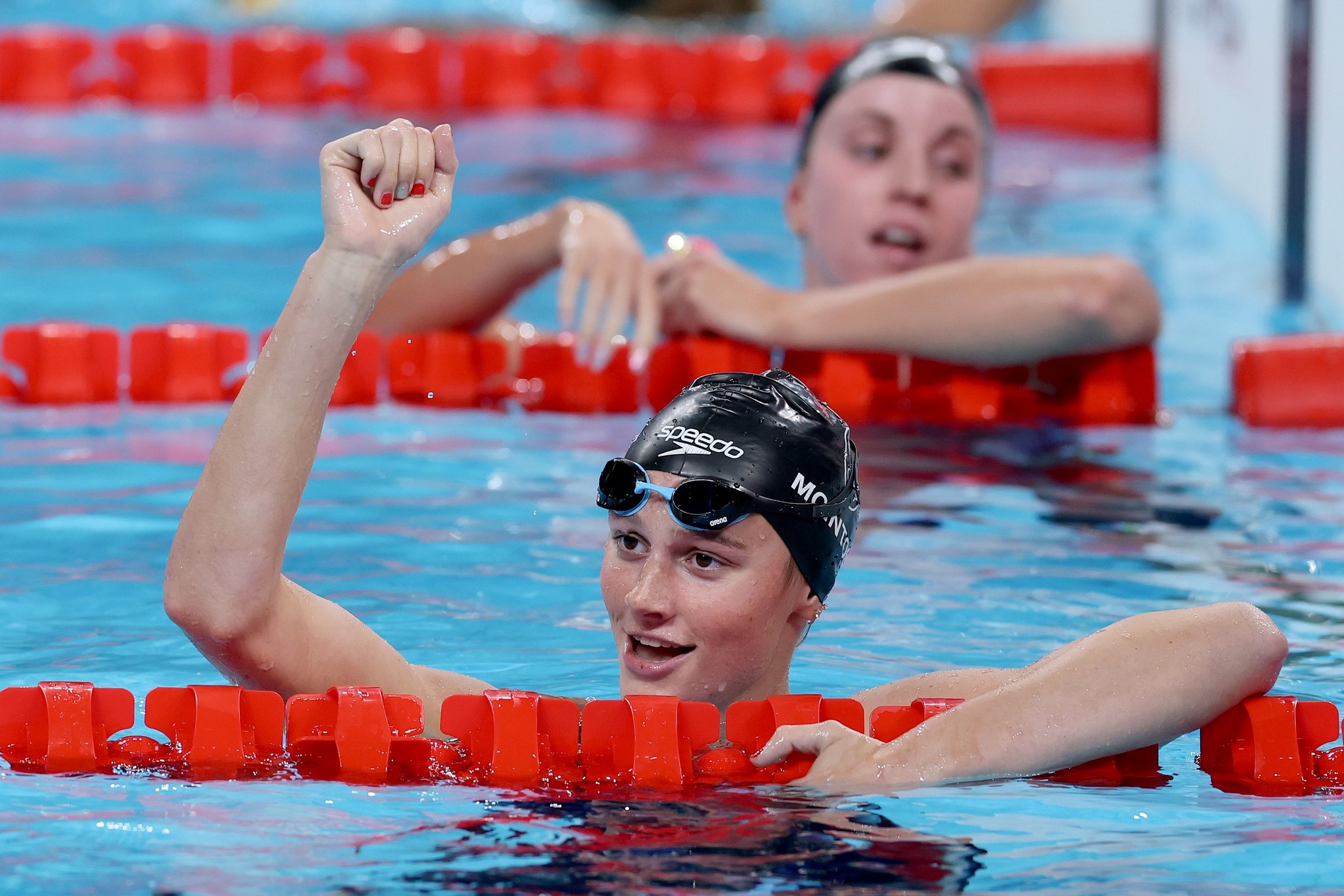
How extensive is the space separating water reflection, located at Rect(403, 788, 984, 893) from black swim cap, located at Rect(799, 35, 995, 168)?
2.73 metres

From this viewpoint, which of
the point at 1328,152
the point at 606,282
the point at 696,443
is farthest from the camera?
the point at 1328,152

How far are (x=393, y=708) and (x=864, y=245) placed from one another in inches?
96.0

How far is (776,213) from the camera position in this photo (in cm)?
771

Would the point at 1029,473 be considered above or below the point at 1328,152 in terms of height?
below

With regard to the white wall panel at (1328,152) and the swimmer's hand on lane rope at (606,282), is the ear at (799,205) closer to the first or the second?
the swimmer's hand on lane rope at (606,282)

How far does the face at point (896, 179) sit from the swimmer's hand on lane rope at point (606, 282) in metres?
0.64

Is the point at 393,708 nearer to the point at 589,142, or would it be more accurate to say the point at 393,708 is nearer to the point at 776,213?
the point at 776,213

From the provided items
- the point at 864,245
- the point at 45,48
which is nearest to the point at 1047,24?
the point at 45,48

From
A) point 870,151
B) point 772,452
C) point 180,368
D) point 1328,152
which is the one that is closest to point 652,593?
point 772,452

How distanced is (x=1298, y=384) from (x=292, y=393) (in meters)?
3.31

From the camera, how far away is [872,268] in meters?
4.78

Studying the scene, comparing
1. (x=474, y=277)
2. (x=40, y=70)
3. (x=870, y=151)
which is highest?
(x=40, y=70)

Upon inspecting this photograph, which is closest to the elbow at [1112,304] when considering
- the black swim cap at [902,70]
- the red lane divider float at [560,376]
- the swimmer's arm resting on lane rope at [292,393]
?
the red lane divider float at [560,376]

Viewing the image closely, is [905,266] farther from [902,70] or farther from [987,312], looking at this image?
[902,70]
